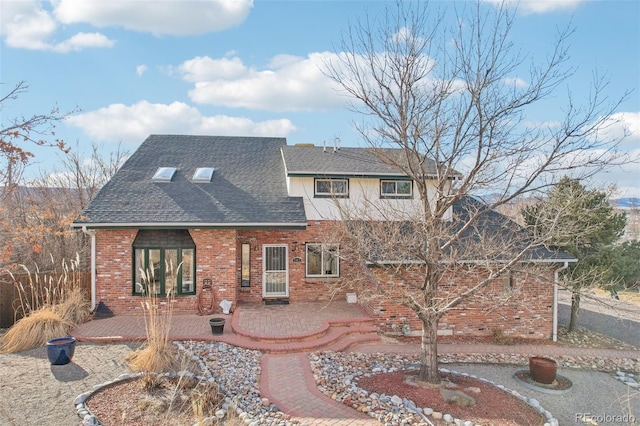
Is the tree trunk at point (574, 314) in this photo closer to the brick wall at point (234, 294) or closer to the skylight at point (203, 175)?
the brick wall at point (234, 294)

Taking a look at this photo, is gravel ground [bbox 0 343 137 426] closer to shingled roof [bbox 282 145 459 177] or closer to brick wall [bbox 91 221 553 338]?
brick wall [bbox 91 221 553 338]

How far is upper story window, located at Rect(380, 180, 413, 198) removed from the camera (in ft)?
46.1

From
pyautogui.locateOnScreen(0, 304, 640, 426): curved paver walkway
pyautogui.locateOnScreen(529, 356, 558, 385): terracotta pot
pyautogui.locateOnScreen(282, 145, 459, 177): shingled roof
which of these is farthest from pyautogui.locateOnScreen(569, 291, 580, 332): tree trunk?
pyautogui.locateOnScreen(282, 145, 459, 177): shingled roof

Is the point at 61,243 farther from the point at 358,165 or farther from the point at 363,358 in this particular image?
the point at 363,358

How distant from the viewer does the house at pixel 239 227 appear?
39.0 ft

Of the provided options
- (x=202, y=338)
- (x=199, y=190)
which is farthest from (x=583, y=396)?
(x=199, y=190)

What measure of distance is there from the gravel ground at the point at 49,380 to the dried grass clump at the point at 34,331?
213mm

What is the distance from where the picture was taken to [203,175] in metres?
14.4

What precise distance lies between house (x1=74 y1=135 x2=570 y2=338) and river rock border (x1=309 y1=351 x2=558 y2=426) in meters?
2.40

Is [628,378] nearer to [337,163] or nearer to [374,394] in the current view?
[374,394]

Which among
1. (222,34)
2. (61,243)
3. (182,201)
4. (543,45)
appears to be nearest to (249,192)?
(182,201)

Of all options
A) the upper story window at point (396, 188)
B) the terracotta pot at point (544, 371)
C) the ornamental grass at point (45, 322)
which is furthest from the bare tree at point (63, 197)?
the terracotta pot at point (544, 371)

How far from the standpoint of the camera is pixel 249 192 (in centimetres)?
1388

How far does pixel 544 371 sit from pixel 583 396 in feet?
2.70
